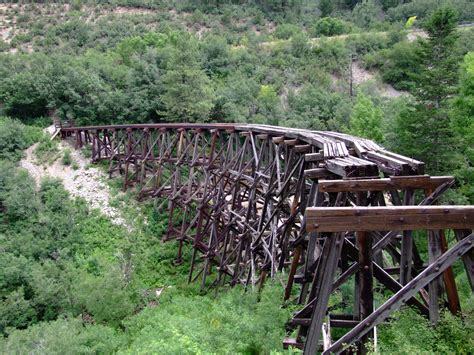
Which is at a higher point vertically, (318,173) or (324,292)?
(318,173)

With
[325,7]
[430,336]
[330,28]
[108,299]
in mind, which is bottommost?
[108,299]

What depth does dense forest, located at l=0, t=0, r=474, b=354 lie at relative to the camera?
809 cm

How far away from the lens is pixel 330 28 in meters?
41.2

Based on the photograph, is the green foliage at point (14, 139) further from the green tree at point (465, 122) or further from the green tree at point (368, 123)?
the green tree at point (465, 122)

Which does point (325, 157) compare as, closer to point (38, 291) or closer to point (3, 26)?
point (38, 291)

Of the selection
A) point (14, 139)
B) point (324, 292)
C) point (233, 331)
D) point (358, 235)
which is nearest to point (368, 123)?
point (233, 331)

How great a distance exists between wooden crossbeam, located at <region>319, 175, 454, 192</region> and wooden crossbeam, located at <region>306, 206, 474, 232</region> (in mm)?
758

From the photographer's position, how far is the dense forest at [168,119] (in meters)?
8.09

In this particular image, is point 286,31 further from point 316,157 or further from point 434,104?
point 316,157

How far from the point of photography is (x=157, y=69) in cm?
2331

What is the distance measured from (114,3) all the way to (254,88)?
28.5 meters

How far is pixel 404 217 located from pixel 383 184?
89cm

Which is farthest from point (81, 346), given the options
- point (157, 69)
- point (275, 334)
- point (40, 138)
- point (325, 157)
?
point (157, 69)

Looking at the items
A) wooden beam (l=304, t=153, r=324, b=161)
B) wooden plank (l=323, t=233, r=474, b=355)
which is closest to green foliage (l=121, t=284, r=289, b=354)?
wooden plank (l=323, t=233, r=474, b=355)
